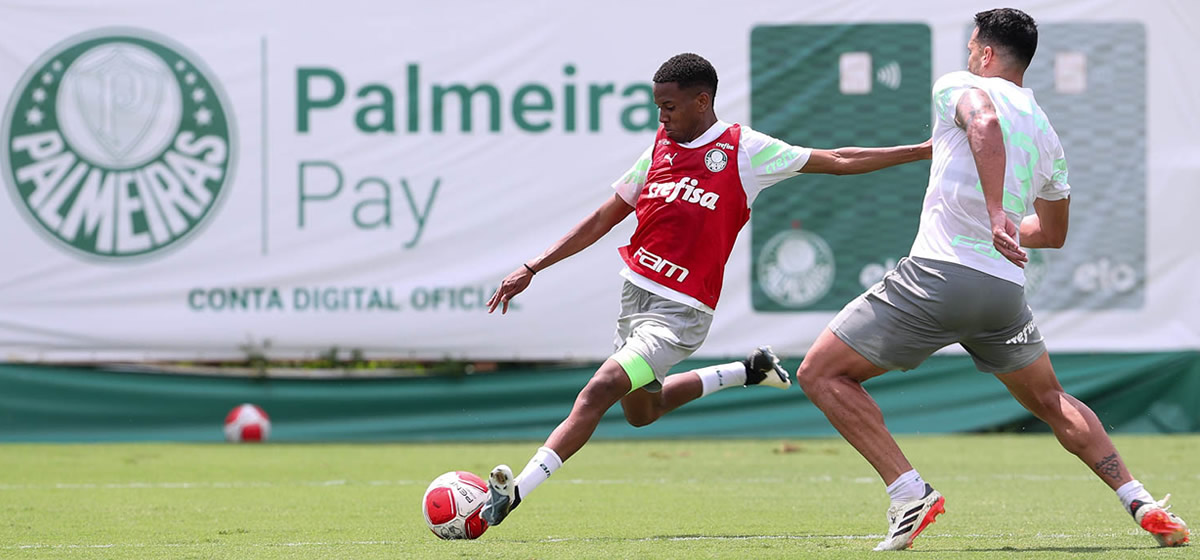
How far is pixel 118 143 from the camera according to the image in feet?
39.1

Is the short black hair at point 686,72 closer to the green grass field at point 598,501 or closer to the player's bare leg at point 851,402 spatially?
the player's bare leg at point 851,402

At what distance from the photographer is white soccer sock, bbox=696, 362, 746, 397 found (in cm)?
695

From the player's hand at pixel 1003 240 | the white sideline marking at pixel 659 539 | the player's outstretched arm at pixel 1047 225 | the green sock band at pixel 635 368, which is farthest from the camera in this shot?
the green sock band at pixel 635 368

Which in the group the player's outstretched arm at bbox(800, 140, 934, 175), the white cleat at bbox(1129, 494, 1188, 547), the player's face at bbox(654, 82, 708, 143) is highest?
the player's face at bbox(654, 82, 708, 143)

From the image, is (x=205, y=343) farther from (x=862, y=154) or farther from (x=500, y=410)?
(x=862, y=154)

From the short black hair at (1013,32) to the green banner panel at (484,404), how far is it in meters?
6.63

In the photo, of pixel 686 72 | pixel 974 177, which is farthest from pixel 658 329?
pixel 974 177

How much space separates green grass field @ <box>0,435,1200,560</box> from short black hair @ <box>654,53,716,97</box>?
6.13ft

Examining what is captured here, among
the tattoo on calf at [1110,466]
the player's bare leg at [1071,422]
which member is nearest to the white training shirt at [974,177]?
the player's bare leg at [1071,422]

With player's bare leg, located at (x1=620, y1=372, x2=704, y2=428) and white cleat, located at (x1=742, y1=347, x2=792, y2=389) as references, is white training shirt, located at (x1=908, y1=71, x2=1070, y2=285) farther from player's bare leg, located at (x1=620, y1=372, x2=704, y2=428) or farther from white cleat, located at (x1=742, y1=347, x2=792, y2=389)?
white cleat, located at (x1=742, y1=347, x2=792, y2=389)

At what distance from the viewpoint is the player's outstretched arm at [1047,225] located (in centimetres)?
571

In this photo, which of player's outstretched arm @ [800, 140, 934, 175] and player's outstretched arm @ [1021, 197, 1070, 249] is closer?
player's outstretched arm @ [1021, 197, 1070, 249]

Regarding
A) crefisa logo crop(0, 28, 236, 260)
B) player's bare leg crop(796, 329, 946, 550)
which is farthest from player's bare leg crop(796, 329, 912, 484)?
crefisa logo crop(0, 28, 236, 260)

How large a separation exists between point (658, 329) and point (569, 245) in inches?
23.4
